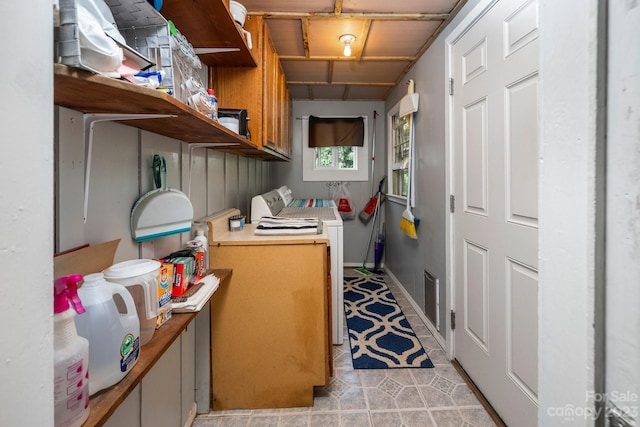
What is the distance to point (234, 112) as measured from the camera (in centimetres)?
152

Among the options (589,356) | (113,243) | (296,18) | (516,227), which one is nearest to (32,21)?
(113,243)

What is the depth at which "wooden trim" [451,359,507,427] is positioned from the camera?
5.10 ft

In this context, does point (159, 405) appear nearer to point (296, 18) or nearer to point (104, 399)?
point (104, 399)

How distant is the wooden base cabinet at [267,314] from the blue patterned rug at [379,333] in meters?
0.63

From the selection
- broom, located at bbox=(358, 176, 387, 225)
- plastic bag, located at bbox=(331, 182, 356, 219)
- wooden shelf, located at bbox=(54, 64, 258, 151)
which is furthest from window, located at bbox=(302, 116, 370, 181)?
wooden shelf, located at bbox=(54, 64, 258, 151)

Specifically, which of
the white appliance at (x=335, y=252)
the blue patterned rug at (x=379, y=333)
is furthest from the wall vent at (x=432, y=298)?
the white appliance at (x=335, y=252)

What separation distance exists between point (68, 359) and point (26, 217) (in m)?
0.29

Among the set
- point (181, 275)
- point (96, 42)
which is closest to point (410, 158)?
point (181, 275)

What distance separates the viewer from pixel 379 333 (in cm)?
247

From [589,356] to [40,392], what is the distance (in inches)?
29.7

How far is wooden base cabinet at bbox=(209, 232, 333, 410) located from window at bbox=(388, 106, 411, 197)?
2.05 m

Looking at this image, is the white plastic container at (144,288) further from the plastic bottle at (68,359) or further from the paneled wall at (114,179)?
the plastic bottle at (68,359)

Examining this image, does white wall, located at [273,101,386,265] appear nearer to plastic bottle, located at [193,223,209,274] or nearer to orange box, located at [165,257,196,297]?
plastic bottle, located at [193,223,209,274]

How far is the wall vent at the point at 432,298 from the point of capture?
7.56ft
